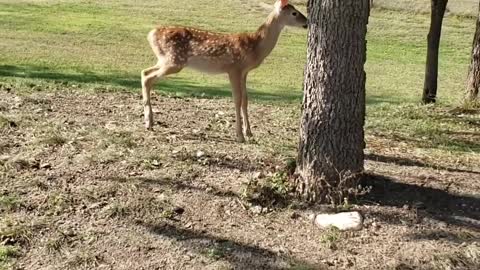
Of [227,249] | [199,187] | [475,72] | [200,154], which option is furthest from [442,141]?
[227,249]

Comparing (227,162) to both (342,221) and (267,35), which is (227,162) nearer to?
(342,221)

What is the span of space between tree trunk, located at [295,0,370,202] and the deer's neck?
2.26 metres

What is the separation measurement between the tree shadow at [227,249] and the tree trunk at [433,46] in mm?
6860

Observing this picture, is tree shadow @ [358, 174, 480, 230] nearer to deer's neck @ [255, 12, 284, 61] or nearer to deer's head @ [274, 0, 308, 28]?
deer's neck @ [255, 12, 284, 61]

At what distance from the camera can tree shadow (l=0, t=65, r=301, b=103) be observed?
10.7 meters

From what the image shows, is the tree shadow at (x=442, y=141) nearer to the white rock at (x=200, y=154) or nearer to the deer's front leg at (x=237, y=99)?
the deer's front leg at (x=237, y=99)

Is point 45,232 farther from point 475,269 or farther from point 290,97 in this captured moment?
point 290,97

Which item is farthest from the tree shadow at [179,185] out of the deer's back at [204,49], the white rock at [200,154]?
the deer's back at [204,49]

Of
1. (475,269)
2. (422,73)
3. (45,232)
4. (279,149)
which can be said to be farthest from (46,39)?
(475,269)

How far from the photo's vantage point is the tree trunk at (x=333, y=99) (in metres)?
4.63

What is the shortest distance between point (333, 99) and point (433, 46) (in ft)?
20.8

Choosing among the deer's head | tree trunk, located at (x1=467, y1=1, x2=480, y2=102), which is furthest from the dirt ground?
tree trunk, located at (x1=467, y1=1, x2=480, y2=102)

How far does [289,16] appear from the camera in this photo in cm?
715

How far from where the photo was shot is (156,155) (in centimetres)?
563
